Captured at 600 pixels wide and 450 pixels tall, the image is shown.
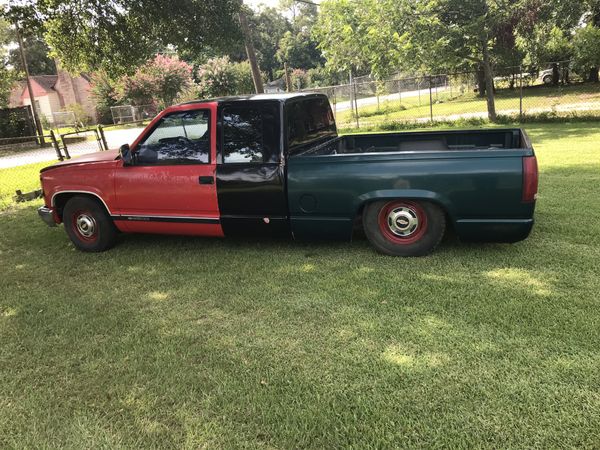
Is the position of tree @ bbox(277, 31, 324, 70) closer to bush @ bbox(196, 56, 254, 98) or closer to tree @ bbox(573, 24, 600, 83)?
bush @ bbox(196, 56, 254, 98)

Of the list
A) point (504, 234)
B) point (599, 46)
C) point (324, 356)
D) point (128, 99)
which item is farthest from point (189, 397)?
point (128, 99)

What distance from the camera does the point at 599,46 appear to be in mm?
20031

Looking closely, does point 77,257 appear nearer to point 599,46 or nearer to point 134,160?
point 134,160

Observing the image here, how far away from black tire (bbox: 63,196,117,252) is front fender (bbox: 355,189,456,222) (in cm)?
305

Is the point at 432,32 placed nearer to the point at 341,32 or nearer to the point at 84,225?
the point at 341,32

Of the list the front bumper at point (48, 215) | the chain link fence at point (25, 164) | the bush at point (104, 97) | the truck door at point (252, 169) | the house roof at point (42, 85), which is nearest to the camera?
the truck door at point (252, 169)

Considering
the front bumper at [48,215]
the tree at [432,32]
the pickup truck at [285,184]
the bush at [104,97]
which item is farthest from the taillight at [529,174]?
the bush at [104,97]

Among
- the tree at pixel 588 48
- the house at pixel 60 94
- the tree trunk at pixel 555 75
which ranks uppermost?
the house at pixel 60 94

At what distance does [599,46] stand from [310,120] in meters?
20.2

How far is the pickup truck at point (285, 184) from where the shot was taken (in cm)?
427

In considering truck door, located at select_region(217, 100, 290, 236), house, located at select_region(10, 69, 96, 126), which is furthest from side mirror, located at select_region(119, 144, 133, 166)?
house, located at select_region(10, 69, 96, 126)

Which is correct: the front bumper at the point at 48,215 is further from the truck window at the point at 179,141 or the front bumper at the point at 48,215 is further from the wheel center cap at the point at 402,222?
the wheel center cap at the point at 402,222

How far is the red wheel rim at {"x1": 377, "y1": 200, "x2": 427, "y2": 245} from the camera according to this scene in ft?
15.2

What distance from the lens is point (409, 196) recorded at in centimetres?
444
